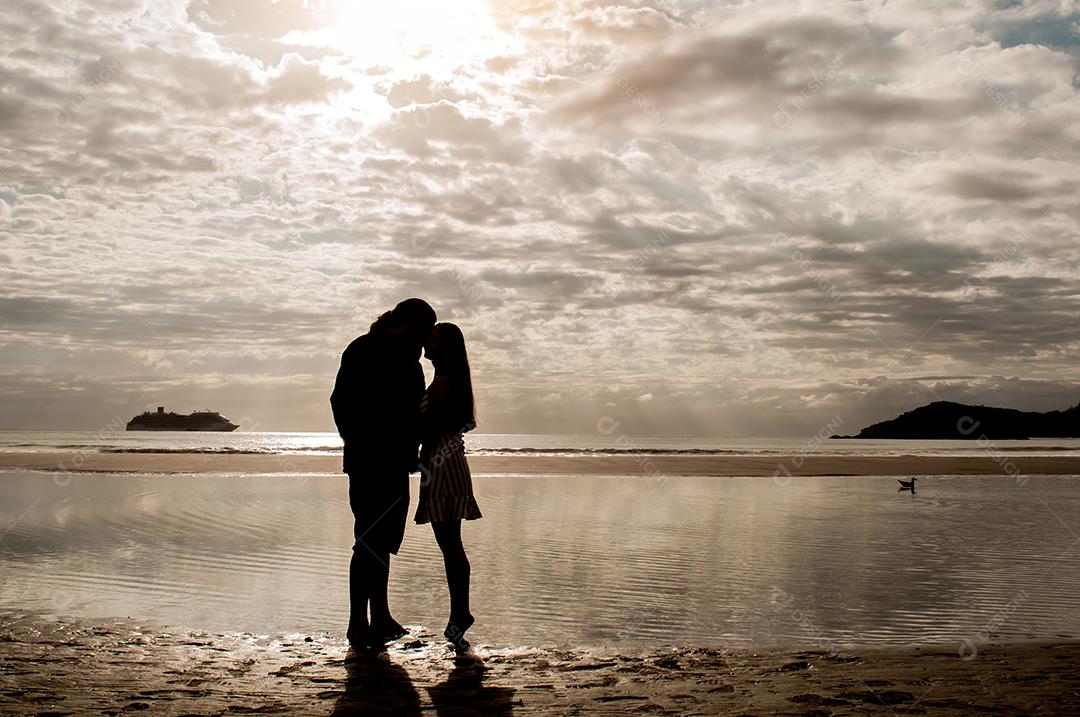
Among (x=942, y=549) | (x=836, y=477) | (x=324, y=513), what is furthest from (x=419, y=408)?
(x=836, y=477)

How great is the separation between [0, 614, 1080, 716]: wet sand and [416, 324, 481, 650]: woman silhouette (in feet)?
2.22

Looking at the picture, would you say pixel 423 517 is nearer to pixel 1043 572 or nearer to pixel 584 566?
pixel 584 566

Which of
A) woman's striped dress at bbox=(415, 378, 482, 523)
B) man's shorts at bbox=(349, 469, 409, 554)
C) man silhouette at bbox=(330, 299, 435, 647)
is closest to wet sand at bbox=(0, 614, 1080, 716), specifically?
man silhouette at bbox=(330, 299, 435, 647)

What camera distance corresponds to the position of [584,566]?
34.8 ft

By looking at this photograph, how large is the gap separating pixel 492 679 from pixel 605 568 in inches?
191

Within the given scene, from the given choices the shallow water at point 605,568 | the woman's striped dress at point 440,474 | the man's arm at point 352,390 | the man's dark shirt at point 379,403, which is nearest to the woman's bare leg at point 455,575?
the woman's striped dress at point 440,474

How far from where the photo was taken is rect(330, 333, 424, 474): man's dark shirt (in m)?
6.95

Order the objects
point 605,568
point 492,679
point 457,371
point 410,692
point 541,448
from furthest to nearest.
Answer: point 541,448, point 605,568, point 457,371, point 492,679, point 410,692

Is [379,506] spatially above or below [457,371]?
below

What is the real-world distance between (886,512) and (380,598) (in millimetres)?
13932

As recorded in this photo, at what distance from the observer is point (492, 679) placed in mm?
5766

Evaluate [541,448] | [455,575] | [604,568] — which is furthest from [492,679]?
[541,448]

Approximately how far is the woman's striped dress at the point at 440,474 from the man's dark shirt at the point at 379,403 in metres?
0.12

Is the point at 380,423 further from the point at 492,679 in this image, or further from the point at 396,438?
the point at 492,679
